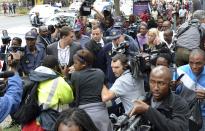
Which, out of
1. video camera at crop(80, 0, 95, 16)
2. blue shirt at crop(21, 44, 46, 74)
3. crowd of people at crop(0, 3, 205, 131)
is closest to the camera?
crowd of people at crop(0, 3, 205, 131)

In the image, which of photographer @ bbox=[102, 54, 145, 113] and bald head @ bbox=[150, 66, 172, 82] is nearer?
bald head @ bbox=[150, 66, 172, 82]

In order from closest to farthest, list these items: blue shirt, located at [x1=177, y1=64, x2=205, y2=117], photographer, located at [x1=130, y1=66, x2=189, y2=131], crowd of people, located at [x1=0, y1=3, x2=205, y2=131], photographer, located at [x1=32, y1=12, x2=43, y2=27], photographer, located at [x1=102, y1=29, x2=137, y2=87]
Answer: photographer, located at [x1=130, y1=66, x2=189, y2=131] < crowd of people, located at [x1=0, y1=3, x2=205, y2=131] < blue shirt, located at [x1=177, y1=64, x2=205, y2=117] < photographer, located at [x1=102, y1=29, x2=137, y2=87] < photographer, located at [x1=32, y1=12, x2=43, y2=27]

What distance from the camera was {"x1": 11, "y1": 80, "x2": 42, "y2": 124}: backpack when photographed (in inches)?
207

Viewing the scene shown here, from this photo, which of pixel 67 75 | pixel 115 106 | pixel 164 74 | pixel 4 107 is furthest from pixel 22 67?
pixel 164 74

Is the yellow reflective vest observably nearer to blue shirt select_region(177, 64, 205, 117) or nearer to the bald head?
blue shirt select_region(177, 64, 205, 117)

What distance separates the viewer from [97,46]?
7.75m

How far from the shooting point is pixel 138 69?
4922 mm

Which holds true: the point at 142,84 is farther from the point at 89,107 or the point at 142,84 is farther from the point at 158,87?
the point at 158,87

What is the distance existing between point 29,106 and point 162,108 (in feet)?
6.75

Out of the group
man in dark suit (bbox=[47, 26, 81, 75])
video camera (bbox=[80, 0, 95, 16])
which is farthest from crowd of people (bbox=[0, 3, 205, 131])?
video camera (bbox=[80, 0, 95, 16])

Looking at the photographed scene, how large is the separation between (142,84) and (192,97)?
787 millimetres

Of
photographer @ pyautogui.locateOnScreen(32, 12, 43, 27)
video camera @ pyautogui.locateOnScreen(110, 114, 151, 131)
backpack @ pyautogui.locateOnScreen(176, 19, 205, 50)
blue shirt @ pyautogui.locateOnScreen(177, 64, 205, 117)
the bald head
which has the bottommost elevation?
photographer @ pyautogui.locateOnScreen(32, 12, 43, 27)

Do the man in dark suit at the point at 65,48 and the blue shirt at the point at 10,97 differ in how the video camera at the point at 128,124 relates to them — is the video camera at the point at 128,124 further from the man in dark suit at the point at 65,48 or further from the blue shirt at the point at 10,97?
the man in dark suit at the point at 65,48

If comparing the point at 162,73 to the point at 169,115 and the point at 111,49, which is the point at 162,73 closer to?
the point at 169,115
